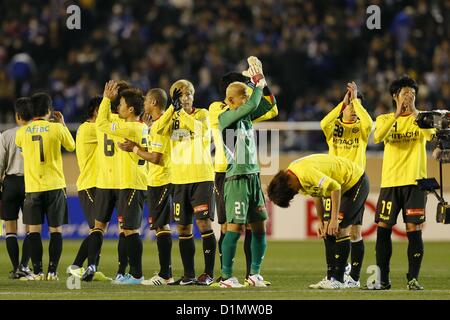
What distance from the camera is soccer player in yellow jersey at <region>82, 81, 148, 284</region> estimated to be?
1316 cm

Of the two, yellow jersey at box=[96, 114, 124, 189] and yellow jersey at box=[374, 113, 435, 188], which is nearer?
yellow jersey at box=[374, 113, 435, 188]

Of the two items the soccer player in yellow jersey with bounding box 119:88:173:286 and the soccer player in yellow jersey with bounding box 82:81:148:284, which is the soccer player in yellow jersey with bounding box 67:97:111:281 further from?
the soccer player in yellow jersey with bounding box 119:88:173:286

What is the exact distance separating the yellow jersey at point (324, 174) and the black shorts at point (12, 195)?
4.37m

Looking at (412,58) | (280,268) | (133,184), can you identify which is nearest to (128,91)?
(133,184)

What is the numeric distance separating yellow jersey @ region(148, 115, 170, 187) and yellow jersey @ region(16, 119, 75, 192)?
1358 mm

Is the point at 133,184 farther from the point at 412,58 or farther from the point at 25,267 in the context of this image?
the point at 412,58

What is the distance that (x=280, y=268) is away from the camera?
1603cm

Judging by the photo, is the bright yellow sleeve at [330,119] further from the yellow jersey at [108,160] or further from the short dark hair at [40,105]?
the short dark hair at [40,105]

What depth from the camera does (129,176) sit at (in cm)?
1334

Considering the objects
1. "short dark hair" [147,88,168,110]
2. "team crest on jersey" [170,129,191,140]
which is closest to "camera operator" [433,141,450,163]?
"team crest on jersey" [170,129,191,140]

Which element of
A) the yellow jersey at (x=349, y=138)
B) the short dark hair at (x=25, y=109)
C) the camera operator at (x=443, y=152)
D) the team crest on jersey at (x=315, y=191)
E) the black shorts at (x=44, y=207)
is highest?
the short dark hair at (x=25, y=109)

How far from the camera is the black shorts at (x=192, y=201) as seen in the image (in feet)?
42.6

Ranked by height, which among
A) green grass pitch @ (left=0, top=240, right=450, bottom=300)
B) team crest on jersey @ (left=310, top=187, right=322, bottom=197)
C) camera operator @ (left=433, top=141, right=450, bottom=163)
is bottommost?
green grass pitch @ (left=0, top=240, right=450, bottom=300)

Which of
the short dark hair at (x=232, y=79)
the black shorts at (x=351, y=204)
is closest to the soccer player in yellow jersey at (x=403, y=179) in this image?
the black shorts at (x=351, y=204)
